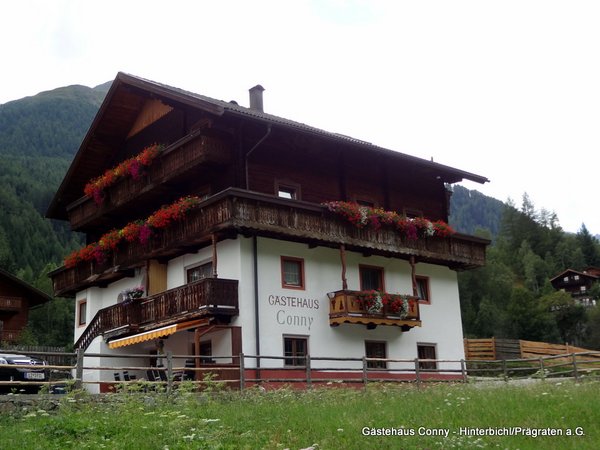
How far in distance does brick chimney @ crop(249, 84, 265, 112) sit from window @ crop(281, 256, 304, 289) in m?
9.11

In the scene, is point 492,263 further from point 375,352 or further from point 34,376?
point 34,376

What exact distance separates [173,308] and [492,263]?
210ft

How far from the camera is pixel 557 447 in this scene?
1049 centimetres

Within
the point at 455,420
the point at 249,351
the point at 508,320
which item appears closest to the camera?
the point at 455,420

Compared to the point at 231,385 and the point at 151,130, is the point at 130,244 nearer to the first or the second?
the point at 151,130

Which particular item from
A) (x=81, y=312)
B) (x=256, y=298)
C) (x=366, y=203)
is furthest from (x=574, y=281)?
(x=256, y=298)

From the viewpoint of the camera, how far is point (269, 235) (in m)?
24.8

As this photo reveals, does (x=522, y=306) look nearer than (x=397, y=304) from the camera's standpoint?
No

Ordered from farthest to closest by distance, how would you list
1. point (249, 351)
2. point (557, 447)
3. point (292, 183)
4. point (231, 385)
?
point (292, 183)
point (249, 351)
point (231, 385)
point (557, 447)

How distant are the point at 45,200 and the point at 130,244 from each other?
94.9m

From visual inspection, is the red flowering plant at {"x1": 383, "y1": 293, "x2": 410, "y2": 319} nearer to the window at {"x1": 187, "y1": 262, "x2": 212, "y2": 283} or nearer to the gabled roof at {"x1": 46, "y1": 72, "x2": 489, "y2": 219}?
the gabled roof at {"x1": 46, "y1": 72, "x2": 489, "y2": 219}

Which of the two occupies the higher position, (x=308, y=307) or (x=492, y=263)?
(x=492, y=263)

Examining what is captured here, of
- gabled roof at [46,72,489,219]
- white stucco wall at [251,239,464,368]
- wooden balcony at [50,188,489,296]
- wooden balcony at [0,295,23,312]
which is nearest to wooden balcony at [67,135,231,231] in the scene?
gabled roof at [46,72,489,219]

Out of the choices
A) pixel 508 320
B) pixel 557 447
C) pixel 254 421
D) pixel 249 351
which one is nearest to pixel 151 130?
pixel 249 351
